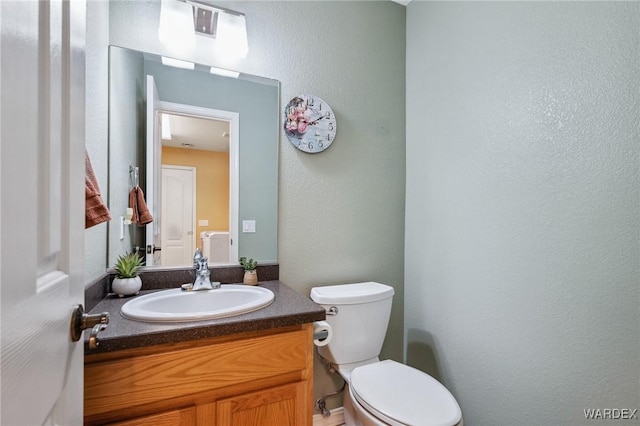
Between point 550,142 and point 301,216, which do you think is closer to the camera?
point 550,142

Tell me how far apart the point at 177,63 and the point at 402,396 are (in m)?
1.73

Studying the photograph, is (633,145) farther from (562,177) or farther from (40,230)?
(40,230)

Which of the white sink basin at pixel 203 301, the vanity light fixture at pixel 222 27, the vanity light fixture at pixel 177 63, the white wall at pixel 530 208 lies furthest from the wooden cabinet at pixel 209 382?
the vanity light fixture at pixel 222 27

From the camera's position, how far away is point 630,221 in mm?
938

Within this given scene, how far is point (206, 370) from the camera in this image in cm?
92

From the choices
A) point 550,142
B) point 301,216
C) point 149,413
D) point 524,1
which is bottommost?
point 149,413

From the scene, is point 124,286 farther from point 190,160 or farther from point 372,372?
point 372,372

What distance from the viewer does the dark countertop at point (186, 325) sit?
2.70 feet

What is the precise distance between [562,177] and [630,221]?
24 cm

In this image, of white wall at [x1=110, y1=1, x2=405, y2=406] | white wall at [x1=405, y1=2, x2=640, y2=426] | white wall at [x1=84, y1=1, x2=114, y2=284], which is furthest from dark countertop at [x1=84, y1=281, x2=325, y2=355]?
white wall at [x1=405, y1=2, x2=640, y2=426]

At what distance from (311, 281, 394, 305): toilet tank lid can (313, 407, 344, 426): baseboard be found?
716 mm

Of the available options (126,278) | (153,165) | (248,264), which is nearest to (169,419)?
(126,278)

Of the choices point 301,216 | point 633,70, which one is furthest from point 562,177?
point 301,216

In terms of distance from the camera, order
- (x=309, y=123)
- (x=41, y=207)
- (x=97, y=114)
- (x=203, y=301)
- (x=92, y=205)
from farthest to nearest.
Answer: (x=309, y=123)
(x=203, y=301)
(x=97, y=114)
(x=92, y=205)
(x=41, y=207)
